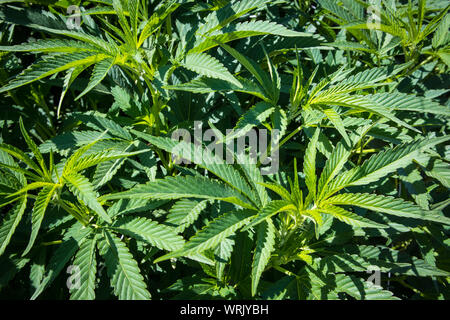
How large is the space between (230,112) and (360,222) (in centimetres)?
75

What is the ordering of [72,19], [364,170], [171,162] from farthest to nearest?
[72,19] < [171,162] < [364,170]

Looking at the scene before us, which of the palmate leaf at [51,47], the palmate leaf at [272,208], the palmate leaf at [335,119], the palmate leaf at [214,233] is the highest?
the palmate leaf at [51,47]

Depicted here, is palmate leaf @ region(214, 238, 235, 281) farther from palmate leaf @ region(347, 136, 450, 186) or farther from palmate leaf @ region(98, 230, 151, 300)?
palmate leaf @ region(347, 136, 450, 186)

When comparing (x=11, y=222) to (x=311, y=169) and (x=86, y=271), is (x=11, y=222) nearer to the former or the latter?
(x=86, y=271)

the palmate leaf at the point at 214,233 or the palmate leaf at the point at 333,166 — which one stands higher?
the palmate leaf at the point at 333,166

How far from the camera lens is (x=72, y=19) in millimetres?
1412

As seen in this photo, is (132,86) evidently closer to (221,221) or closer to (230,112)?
(230,112)

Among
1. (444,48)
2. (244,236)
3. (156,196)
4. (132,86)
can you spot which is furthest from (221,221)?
(444,48)

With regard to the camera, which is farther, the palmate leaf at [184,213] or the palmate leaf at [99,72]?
the palmate leaf at [184,213]

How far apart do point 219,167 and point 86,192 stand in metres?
0.37

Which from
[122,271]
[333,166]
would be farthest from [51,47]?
[333,166]

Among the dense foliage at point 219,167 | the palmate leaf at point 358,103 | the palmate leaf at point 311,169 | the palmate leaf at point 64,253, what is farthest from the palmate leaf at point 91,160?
the palmate leaf at point 358,103

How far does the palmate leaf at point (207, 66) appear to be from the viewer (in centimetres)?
93

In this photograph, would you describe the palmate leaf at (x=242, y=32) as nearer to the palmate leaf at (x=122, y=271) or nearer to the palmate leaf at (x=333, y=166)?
the palmate leaf at (x=333, y=166)
